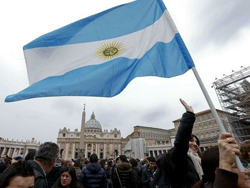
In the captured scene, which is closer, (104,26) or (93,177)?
(104,26)

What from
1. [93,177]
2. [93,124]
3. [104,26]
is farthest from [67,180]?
[93,124]

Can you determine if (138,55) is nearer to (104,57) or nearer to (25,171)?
(104,57)

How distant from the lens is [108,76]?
10.5 feet

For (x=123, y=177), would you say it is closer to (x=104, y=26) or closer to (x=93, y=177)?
(x=93, y=177)

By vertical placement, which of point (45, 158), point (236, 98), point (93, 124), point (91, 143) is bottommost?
point (45, 158)

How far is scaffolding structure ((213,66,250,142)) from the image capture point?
19.9m

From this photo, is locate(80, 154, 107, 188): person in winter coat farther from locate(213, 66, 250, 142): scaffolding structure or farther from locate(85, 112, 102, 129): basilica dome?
locate(85, 112, 102, 129): basilica dome

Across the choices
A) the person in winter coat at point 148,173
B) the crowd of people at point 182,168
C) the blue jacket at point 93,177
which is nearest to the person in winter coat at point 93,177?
the blue jacket at point 93,177

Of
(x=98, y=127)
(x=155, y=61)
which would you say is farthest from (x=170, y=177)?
(x=98, y=127)

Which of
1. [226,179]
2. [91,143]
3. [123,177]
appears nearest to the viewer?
[226,179]

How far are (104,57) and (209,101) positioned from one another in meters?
2.38

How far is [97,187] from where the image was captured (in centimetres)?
394

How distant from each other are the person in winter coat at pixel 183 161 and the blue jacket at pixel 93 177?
2491 millimetres

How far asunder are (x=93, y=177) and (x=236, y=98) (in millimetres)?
24221
